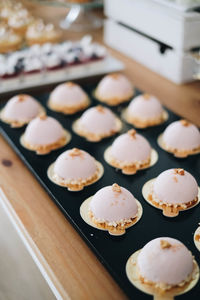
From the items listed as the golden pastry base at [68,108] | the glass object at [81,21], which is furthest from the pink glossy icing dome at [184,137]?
the glass object at [81,21]

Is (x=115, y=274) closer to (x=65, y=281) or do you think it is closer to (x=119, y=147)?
(x=65, y=281)

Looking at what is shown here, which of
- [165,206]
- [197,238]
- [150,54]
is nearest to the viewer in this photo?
[197,238]

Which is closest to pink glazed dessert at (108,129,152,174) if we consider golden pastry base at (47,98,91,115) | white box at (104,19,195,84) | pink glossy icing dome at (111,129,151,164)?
Answer: pink glossy icing dome at (111,129,151,164)

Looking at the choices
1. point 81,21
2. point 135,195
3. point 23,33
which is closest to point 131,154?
A: point 135,195

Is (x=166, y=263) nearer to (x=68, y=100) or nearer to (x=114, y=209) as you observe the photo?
(x=114, y=209)

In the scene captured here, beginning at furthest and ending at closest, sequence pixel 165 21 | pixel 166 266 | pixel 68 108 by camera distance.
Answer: pixel 165 21 < pixel 68 108 < pixel 166 266

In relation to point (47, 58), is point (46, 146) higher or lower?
lower

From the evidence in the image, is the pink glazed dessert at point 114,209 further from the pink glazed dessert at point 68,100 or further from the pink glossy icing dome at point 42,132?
the pink glazed dessert at point 68,100
